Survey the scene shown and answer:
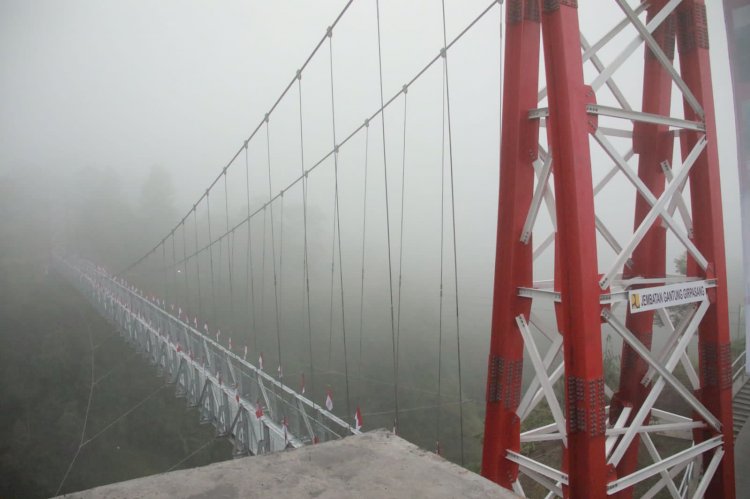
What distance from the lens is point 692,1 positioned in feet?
9.73

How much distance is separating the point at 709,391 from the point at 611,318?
128 centimetres

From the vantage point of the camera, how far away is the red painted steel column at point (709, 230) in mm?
2898

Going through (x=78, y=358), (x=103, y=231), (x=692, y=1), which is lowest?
(x=78, y=358)

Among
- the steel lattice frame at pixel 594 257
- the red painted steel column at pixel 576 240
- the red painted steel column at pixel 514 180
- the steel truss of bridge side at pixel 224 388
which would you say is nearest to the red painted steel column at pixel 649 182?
the steel lattice frame at pixel 594 257

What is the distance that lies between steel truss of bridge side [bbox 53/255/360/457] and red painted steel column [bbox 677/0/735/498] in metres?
3.89

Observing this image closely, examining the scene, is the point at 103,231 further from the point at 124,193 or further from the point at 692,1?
the point at 692,1

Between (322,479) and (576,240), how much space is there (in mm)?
1553

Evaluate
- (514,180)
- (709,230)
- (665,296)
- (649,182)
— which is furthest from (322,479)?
(649,182)

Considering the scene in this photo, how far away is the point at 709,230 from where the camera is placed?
291 cm

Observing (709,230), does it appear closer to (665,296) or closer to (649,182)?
(649,182)

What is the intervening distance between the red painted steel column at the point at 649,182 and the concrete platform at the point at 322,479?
1832mm

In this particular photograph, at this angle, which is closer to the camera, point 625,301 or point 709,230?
point 625,301

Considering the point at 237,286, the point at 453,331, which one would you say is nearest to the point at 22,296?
the point at 237,286

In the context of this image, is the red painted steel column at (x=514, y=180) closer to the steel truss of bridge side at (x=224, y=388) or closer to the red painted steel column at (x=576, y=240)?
the red painted steel column at (x=576, y=240)
